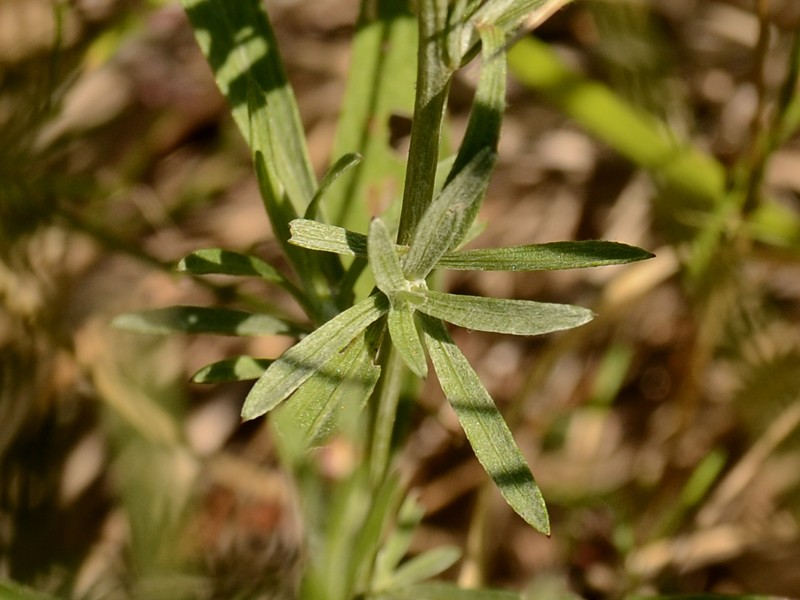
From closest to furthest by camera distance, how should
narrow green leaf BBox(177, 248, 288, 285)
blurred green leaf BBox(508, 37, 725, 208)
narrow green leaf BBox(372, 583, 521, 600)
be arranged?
narrow green leaf BBox(177, 248, 288, 285) → narrow green leaf BBox(372, 583, 521, 600) → blurred green leaf BBox(508, 37, 725, 208)

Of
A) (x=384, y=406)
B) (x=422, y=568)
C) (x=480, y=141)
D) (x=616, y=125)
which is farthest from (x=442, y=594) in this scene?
(x=616, y=125)

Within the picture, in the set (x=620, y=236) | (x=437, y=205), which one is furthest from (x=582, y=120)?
(x=437, y=205)

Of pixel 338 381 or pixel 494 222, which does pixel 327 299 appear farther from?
pixel 494 222

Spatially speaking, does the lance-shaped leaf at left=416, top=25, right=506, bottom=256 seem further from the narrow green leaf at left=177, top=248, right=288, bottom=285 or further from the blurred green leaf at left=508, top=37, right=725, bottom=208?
the blurred green leaf at left=508, top=37, right=725, bottom=208

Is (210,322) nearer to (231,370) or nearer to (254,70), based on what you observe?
(231,370)

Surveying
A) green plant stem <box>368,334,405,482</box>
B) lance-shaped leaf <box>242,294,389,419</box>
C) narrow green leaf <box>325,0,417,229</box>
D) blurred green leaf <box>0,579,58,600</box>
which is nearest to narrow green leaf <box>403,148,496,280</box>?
lance-shaped leaf <box>242,294,389,419</box>
